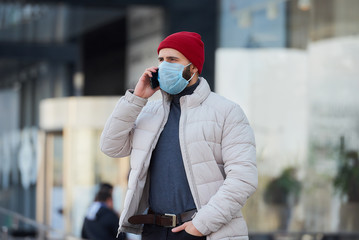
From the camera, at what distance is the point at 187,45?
3.45 m

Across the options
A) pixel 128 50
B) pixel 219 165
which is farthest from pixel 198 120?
pixel 128 50

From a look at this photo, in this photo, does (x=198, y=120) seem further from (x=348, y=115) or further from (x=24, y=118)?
(x=24, y=118)

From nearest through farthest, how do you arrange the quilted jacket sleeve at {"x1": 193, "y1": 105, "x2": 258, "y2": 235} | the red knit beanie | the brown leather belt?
the quilted jacket sleeve at {"x1": 193, "y1": 105, "x2": 258, "y2": 235} → the brown leather belt → the red knit beanie

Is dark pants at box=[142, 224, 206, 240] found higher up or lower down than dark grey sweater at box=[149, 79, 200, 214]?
lower down

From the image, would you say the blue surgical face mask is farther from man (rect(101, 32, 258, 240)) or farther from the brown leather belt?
the brown leather belt

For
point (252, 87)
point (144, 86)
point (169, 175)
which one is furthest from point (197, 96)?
point (252, 87)

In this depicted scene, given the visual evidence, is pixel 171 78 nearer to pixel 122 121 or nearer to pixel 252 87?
pixel 122 121

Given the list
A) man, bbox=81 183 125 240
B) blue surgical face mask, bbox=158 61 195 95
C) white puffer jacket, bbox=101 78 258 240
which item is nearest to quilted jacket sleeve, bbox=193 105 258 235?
white puffer jacket, bbox=101 78 258 240

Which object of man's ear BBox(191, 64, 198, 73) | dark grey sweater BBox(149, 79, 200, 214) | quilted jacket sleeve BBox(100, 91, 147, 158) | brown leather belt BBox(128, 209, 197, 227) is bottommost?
brown leather belt BBox(128, 209, 197, 227)

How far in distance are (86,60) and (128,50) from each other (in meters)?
0.78

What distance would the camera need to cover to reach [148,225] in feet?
11.3

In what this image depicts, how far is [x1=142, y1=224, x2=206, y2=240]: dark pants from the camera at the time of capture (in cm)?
333

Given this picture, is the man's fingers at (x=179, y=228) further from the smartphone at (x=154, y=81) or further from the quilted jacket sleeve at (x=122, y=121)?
the smartphone at (x=154, y=81)

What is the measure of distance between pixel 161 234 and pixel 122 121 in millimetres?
517
